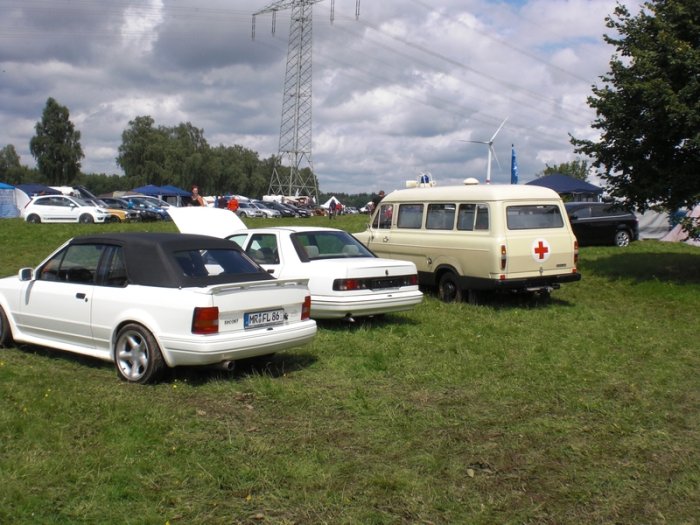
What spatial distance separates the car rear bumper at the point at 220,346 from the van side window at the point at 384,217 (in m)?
7.83

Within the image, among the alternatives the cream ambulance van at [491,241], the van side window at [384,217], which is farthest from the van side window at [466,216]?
the van side window at [384,217]

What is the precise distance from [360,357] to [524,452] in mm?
3342

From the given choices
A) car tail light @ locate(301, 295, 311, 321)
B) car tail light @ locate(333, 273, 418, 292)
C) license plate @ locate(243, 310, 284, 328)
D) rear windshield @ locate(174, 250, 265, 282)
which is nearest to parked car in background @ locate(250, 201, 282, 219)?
car tail light @ locate(333, 273, 418, 292)

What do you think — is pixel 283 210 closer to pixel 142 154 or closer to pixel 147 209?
pixel 147 209

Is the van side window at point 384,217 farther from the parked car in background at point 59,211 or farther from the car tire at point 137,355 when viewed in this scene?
the parked car in background at point 59,211

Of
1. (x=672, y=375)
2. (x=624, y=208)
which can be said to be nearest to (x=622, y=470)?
(x=672, y=375)

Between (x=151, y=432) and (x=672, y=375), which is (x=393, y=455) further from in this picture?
(x=672, y=375)

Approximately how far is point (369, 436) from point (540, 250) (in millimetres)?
7524

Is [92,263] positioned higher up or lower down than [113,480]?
higher up

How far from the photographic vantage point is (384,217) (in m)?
14.9

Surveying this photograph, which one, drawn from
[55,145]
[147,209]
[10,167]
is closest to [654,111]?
[147,209]

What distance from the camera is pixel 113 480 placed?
455cm

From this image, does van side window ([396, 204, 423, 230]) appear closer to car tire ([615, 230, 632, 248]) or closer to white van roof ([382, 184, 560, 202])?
white van roof ([382, 184, 560, 202])

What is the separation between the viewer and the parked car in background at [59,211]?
107 feet
